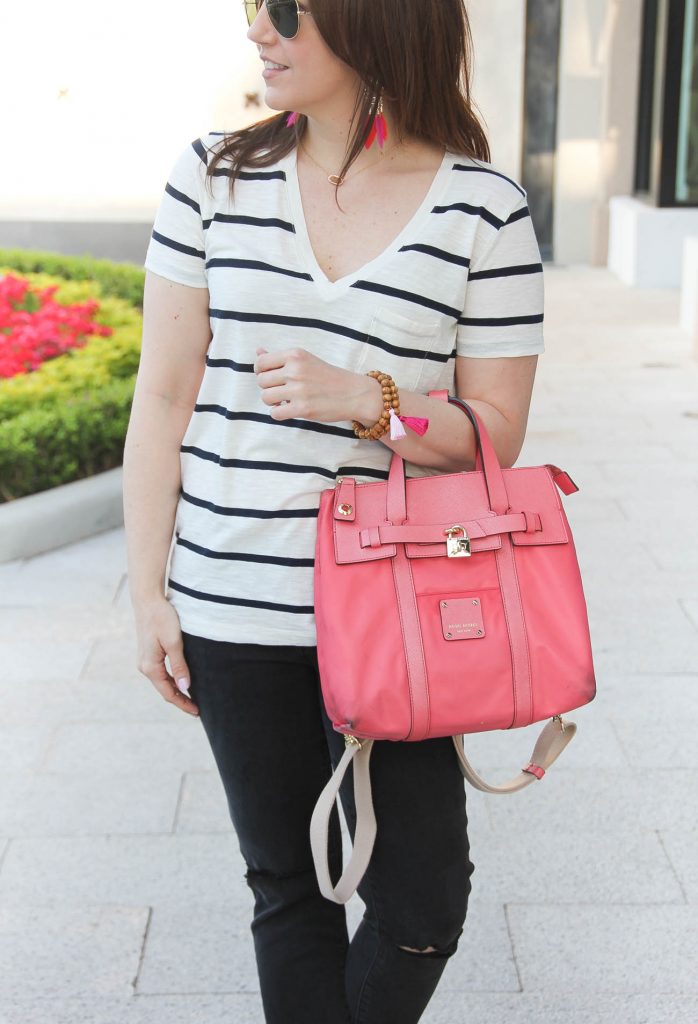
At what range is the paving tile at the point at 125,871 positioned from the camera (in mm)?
2678

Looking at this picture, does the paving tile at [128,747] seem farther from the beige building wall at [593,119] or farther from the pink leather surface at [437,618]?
the beige building wall at [593,119]

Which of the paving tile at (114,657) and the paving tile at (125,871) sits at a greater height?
the paving tile at (125,871)

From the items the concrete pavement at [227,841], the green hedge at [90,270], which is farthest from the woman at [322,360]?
A: the green hedge at [90,270]

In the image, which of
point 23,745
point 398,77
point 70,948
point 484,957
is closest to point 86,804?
point 23,745

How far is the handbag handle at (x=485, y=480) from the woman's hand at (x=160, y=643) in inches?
14.4

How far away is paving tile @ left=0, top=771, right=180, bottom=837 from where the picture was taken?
296 centimetres

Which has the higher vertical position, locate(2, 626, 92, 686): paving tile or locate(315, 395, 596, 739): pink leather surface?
locate(315, 395, 596, 739): pink leather surface

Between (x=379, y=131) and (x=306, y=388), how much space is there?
42 centimetres

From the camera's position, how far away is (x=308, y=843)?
173cm

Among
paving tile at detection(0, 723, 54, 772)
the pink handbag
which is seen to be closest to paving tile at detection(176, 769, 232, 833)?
paving tile at detection(0, 723, 54, 772)

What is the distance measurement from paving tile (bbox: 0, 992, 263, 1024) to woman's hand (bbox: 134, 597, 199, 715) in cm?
90

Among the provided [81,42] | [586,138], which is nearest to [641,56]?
[586,138]

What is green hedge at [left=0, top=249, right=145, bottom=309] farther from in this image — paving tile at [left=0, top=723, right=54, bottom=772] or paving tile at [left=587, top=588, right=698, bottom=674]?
paving tile at [left=0, top=723, right=54, bottom=772]

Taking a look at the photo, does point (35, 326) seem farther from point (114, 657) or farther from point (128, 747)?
point (128, 747)
